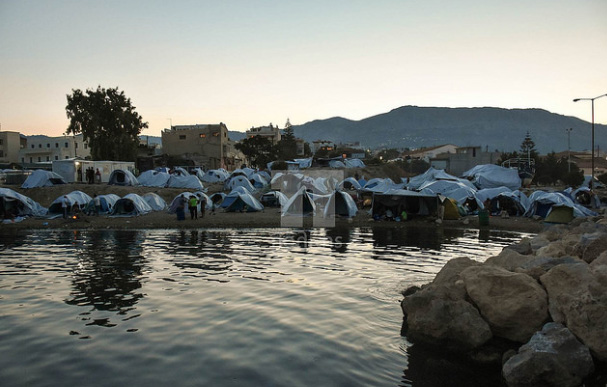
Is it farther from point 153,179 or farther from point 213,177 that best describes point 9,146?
point 153,179

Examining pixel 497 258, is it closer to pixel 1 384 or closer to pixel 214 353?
pixel 214 353

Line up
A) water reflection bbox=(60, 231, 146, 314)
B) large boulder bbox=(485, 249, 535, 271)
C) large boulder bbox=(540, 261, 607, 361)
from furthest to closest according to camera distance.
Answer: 1. water reflection bbox=(60, 231, 146, 314)
2. large boulder bbox=(485, 249, 535, 271)
3. large boulder bbox=(540, 261, 607, 361)

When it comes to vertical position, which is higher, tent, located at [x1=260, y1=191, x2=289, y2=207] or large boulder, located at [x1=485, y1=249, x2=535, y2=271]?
tent, located at [x1=260, y1=191, x2=289, y2=207]

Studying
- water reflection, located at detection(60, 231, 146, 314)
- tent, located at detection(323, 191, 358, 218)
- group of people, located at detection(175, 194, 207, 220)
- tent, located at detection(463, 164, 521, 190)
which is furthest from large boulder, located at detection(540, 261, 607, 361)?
tent, located at detection(463, 164, 521, 190)

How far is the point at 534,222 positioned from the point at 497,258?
21007 mm

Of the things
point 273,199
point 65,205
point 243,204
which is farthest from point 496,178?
point 65,205

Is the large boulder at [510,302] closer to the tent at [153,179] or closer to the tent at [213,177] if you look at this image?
the tent at [153,179]

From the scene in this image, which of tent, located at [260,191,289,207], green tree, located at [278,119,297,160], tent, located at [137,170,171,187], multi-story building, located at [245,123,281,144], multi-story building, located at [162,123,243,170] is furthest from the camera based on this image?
multi-story building, located at [245,123,281,144]

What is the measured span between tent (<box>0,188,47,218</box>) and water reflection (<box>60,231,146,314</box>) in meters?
10.7

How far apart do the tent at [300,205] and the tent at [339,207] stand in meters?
1.18

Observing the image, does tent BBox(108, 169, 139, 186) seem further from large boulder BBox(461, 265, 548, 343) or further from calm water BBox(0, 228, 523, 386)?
large boulder BBox(461, 265, 548, 343)

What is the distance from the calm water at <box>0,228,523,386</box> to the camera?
8711mm

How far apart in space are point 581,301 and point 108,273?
14.5 m

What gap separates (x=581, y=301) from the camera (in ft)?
29.5
